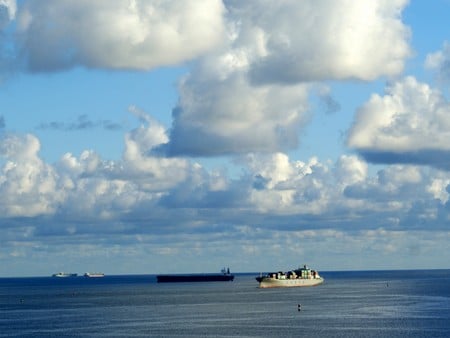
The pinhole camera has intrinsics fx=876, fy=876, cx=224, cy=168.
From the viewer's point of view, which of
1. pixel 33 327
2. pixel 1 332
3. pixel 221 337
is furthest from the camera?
pixel 33 327

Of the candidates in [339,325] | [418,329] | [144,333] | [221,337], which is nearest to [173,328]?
[144,333]

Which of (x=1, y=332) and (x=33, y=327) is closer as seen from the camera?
(x=1, y=332)

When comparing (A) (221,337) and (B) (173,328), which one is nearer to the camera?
(A) (221,337)

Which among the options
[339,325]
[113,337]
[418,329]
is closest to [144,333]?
[113,337]

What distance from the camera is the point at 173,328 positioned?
190875 mm

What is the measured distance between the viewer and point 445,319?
199375mm

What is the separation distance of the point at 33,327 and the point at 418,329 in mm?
85954

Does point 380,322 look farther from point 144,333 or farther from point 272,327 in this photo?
point 144,333

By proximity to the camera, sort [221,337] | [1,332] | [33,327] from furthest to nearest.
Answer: [33,327], [1,332], [221,337]

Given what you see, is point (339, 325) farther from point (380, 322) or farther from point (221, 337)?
point (221, 337)

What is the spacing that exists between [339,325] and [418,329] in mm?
20602

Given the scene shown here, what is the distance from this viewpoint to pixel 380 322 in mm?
197500

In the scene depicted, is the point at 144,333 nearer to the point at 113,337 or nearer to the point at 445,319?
the point at 113,337

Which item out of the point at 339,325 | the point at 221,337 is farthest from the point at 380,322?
the point at 221,337
